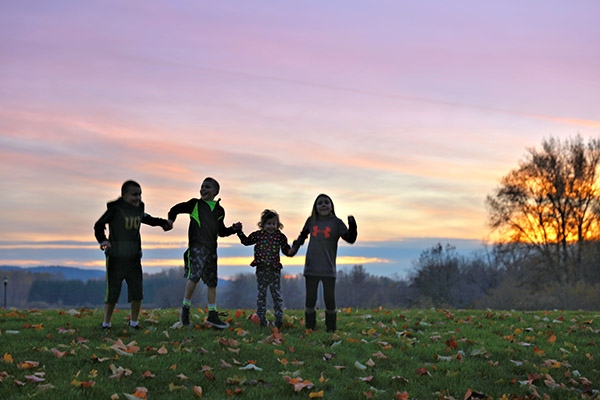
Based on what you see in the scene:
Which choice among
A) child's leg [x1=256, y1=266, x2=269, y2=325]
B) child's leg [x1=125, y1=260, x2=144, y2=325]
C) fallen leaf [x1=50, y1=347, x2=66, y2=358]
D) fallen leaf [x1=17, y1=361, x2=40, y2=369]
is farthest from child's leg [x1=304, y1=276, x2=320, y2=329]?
fallen leaf [x1=17, y1=361, x2=40, y2=369]

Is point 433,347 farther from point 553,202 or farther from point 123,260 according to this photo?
point 553,202

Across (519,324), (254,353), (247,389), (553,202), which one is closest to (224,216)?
(254,353)

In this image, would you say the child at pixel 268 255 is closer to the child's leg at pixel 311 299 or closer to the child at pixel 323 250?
the child at pixel 323 250

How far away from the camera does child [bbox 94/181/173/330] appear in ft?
29.8

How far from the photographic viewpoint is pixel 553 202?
43188 mm

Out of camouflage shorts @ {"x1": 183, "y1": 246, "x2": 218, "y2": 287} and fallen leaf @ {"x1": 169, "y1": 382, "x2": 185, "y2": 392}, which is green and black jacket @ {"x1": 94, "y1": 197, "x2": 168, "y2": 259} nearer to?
camouflage shorts @ {"x1": 183, "y1": 246, "x2": 218, "y2": 287}

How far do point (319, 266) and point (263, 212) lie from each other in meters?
1.42

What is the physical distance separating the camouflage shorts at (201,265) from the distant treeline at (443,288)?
→ 1447mm

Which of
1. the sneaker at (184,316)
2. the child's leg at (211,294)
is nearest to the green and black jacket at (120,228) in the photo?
the sneaker at (184,316)

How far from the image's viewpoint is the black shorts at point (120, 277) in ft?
29.8

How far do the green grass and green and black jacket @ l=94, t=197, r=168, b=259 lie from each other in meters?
1.33

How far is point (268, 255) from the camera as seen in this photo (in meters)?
9.79

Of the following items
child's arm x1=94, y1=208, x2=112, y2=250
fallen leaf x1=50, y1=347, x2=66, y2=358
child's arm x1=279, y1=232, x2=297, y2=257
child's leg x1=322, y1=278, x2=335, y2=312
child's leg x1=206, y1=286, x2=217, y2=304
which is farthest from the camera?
child's arm x1=279, y1=232, x2=297, y2=257

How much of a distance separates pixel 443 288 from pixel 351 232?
3539 centimetres
